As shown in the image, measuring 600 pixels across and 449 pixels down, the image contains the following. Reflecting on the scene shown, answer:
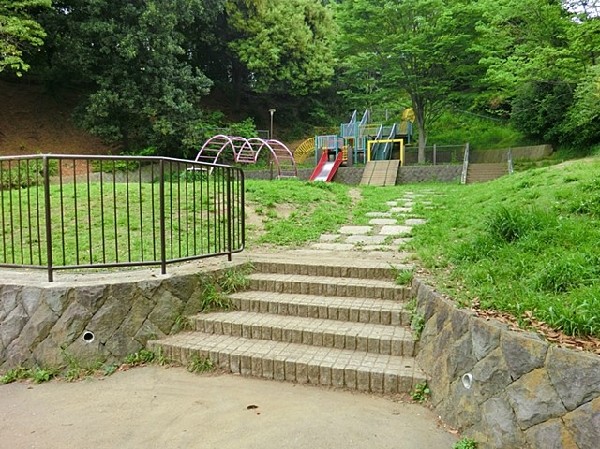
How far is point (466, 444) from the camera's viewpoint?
2.28 m

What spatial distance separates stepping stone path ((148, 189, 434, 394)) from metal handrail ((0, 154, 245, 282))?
702 mm

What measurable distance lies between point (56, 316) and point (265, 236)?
3149mm

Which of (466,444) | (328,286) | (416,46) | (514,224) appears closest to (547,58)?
(416,46)

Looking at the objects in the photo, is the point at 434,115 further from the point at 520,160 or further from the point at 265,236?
the point at 265,236

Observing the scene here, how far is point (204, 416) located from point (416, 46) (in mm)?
16077

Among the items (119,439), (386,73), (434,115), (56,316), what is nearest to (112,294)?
(56,316)

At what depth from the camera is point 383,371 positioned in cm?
298

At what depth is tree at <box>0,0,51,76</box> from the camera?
12.2m

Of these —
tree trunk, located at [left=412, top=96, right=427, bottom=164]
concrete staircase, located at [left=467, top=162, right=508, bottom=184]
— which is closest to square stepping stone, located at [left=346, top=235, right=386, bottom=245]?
concrete staircase, located at [left=467, top=162, right=508, bottom=184]

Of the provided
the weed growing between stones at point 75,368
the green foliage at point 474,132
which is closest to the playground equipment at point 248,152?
the green foliage at point 474,132

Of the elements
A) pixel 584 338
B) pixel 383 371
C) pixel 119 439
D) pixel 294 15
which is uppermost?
pixel 294 15

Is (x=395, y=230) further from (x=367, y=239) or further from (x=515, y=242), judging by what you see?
(x=515, y=242)

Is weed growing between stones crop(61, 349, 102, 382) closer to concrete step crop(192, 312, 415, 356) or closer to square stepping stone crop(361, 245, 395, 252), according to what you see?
concrete step crop(192, 312, 415, 356)

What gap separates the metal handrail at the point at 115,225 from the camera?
380cm
